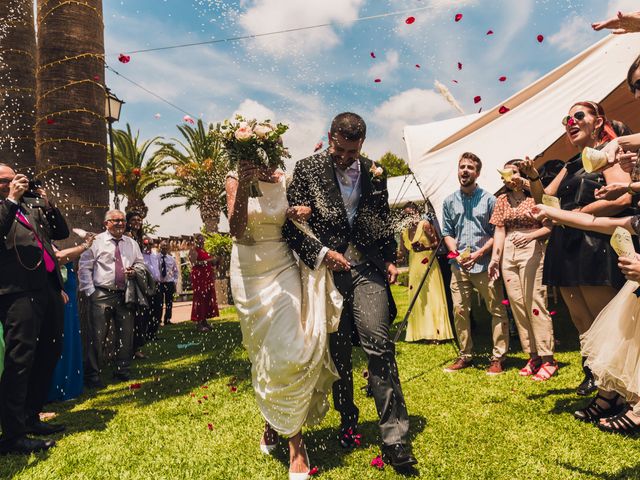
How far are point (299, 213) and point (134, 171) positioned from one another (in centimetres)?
2657

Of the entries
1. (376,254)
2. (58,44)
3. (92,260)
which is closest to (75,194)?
(92,260)

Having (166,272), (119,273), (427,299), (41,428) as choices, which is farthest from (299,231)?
(166,272)

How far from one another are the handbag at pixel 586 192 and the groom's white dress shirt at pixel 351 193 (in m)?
1.79

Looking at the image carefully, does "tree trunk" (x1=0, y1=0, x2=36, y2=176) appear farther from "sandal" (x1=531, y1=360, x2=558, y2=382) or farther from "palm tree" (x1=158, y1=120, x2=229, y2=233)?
"palm tree" (x1=158, y1=120, x2=229, y2=233)

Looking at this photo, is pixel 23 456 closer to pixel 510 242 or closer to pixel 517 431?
pixel 517 431

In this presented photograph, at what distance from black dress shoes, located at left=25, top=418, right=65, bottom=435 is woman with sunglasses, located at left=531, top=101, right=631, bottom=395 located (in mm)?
4636

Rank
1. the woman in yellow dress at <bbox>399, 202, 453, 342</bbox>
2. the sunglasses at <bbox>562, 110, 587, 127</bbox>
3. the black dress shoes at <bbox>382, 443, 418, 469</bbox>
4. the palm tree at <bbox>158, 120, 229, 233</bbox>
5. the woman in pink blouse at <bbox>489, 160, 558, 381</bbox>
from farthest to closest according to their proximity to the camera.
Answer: the palm tree at <bbox>158, 120, 229, 233</bbox>, the woman in yellow dress at <bbox>399, 202, 453, 342</bbox>, the woman in pink blouse at <bbox>489, 160, 558, 381</bbox>, the sunglasses at <bbox>562, 110, 587, 127</bbox>, the black dress shoes at <bbox>382, 443, 418, 469</bbox>

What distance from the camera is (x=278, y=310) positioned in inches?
126

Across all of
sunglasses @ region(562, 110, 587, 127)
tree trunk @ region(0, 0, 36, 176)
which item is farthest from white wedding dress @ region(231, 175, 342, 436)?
tree trunk @ region(0, 0, 36, 176)

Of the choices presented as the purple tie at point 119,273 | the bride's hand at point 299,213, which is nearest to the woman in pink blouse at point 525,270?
the bride's hand at point 299,213

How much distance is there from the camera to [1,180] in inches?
149

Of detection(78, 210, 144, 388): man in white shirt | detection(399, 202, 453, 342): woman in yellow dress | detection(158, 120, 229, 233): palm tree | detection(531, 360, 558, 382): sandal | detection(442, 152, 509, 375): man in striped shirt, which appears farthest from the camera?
detection(158, 120, 229, 233): palm tree

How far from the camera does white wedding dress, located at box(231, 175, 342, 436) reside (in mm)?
3174

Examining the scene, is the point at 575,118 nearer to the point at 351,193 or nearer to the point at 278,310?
the point at 351,193
